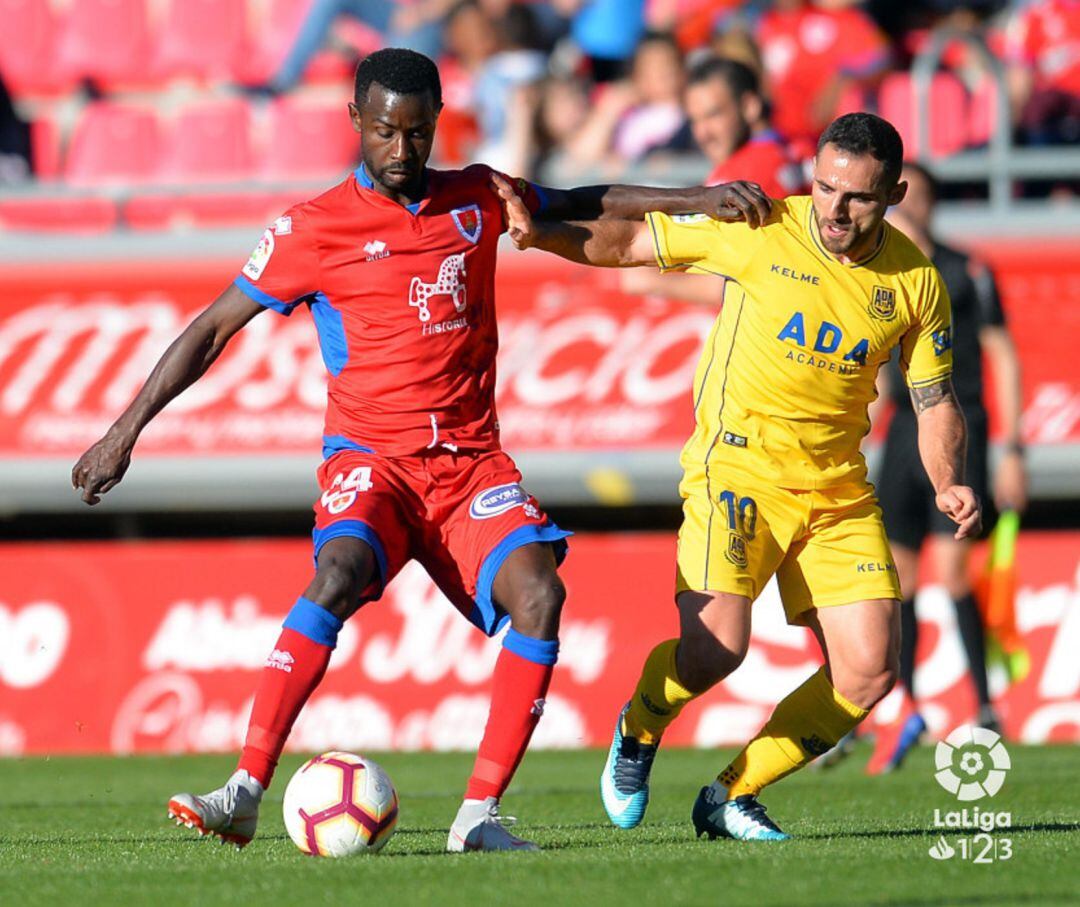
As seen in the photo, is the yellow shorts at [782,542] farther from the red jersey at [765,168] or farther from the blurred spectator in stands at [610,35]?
the blurred spectator in stands at [610,35]

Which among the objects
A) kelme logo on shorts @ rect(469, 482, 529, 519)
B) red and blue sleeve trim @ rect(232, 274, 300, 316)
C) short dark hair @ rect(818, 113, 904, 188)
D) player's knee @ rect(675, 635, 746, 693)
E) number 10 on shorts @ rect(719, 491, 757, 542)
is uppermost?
short dark hair @ rect(818, 113, 904, 188)

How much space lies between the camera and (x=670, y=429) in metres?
12.3

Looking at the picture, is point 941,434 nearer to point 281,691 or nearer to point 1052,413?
point 281,691

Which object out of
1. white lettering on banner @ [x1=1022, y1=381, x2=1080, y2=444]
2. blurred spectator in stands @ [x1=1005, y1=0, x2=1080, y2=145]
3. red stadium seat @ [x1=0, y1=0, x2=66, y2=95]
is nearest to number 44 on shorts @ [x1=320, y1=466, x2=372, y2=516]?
white lettering on banner @ [x1=1022, y1=381, x2=1080, y2=444]

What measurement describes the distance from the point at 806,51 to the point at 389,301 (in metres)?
8.03

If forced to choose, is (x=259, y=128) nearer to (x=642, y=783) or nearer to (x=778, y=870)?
(x=642, y=783)

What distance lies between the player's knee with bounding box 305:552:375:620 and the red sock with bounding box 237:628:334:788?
121 millimetres

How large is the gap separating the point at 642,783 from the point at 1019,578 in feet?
18.2

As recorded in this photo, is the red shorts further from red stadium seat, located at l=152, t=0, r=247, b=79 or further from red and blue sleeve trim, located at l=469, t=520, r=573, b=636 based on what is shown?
red stadium seat, located at l=152, t=0, r=247, b=79

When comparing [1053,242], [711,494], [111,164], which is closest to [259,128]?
[111,164]

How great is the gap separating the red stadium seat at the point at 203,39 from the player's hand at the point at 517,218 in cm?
952

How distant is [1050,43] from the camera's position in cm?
1334

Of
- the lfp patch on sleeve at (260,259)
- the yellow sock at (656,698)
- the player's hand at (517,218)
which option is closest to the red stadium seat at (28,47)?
the lfp patch on sleeve at (260,259)

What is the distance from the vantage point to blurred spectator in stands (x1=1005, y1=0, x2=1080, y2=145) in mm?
12914
